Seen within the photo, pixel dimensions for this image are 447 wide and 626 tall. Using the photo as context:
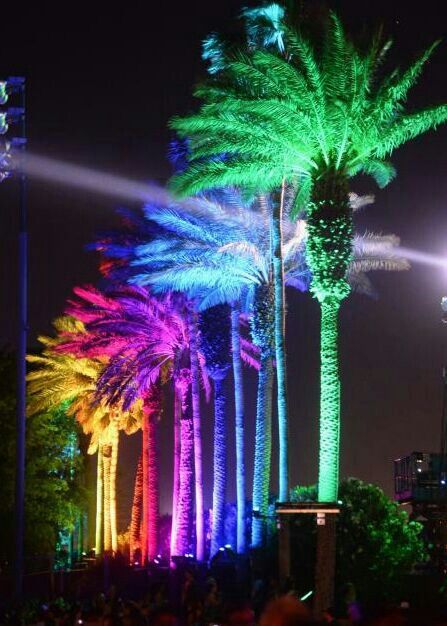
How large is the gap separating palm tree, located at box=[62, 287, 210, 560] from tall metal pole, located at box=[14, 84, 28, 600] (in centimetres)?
1479

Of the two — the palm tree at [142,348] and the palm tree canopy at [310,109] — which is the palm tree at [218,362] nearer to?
the palm tree at [142,348]

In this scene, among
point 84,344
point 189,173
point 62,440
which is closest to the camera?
point 189,173

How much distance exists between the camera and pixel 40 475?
166 ft

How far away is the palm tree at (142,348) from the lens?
39562 mm

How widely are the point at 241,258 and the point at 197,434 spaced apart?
401 inches

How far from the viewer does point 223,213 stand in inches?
1367

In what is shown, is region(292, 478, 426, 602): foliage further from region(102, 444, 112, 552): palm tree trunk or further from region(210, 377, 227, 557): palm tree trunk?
region(102, 444, 112, 552): palm tree trunk

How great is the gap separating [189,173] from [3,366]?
2162 centimetres

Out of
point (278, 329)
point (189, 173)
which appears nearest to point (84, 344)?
point (278, 329)

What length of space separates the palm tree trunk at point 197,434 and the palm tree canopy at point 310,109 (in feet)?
42.3

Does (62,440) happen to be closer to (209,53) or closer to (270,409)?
(270,409)

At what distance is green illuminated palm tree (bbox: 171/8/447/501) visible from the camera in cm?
2533

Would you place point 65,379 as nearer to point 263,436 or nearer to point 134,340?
point 134,340

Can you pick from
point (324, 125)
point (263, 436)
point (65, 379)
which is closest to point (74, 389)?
point (65, 379)
